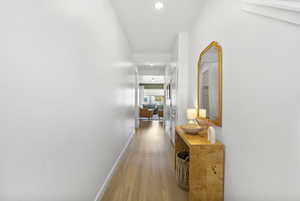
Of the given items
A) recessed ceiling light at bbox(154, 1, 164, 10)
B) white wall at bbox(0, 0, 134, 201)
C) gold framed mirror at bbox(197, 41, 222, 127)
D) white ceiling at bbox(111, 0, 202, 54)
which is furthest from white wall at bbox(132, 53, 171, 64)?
white wall at bbox(0, 0, 134, 201)

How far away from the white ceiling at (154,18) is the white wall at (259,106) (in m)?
0.90

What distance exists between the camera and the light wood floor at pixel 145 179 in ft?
6.08

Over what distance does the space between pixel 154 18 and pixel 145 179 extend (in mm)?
2844

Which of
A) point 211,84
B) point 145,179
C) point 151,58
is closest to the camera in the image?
point 211,84

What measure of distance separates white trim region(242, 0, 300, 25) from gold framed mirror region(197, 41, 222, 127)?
0.59 meters

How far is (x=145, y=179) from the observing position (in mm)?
2238

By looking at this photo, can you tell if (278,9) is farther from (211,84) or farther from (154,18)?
(154,18)

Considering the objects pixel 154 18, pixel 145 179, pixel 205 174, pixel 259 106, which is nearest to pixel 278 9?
pixel 259 106

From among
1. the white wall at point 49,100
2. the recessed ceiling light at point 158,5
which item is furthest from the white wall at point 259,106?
the white wall at point 49,100

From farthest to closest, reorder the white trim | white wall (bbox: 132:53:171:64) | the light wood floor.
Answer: white wall (bbox: 132:53:171:64)
the light wood floor
the white trim

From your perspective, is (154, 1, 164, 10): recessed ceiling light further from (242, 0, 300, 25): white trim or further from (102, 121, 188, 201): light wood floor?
(102, 121, 188, 201): light wood floor

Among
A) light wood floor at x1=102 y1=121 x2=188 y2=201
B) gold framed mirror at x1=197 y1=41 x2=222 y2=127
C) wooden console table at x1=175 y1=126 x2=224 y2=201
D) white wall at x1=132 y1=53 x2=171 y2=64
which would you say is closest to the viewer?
wooden console table at x1=175 y1=126 x2=224 y2=201

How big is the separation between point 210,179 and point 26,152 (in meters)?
1.63

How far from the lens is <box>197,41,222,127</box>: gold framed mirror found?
1.69 m
